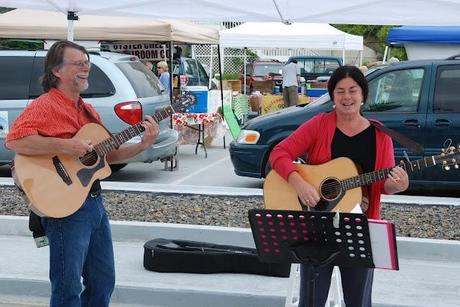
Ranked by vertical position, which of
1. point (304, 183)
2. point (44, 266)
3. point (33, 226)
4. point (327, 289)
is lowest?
point (44, 266)

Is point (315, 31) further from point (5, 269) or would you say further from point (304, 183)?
point (304, 183)

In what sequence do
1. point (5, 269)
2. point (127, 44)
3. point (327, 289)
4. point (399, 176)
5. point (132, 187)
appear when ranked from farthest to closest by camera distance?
point (127, 44), point (132, 187), point (5, 269), point (327, 289), point (399, 176)

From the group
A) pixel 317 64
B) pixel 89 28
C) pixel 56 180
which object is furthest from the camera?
pixel 317 64

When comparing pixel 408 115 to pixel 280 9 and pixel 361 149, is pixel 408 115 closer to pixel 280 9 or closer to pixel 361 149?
pixel 280 9

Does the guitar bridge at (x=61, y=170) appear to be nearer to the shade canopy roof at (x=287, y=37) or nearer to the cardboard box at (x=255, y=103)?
the cardboard box at (x=255, y=103)

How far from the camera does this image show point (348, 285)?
3719 millimetres

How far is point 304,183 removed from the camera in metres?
3.71

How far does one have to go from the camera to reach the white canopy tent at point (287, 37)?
2109 centimetres

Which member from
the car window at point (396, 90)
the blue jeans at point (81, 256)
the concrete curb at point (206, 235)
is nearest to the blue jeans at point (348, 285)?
the blue jeans at point (81, 256)

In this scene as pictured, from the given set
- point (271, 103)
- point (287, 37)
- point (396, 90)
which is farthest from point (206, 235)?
point (287, 37)

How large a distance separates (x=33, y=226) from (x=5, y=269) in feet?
6.16

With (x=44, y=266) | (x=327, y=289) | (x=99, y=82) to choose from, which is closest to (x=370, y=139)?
(x=327, y=289)

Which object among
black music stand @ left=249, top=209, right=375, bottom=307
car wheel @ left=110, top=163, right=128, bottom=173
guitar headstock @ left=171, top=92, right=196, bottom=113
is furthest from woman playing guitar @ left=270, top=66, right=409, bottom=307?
car wheel @ left=110, top=163, right=128, bottom=173

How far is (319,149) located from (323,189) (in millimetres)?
210
